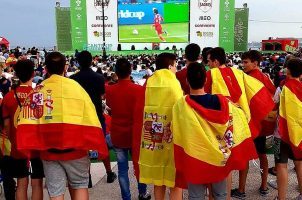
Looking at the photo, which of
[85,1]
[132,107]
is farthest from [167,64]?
[85,1]

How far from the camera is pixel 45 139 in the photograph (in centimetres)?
296

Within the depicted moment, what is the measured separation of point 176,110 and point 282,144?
1519 mm

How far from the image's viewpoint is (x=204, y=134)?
2.87 metres

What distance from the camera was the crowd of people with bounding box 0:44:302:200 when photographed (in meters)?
2.93

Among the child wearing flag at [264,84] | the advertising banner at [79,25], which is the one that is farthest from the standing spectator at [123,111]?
the advertising banner at [79,25]

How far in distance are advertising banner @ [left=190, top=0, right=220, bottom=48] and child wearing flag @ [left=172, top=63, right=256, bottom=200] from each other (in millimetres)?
31906

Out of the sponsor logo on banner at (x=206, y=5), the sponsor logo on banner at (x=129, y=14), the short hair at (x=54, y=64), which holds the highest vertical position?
the sponsor logo on banner at (x=206, y=5)

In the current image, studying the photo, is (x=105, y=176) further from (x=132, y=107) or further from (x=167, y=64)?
(x=167, y=64)

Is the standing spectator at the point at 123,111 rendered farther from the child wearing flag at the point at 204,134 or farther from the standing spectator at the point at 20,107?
the child wearing flag at the point at 204,134

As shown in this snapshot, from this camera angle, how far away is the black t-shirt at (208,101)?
291cm

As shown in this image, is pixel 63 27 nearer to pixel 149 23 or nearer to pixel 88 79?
pixel 149 23

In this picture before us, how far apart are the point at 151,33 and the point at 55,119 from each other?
103 ft

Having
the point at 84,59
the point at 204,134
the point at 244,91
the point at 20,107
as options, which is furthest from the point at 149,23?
the point at 204,134

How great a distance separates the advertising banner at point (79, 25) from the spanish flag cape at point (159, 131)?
31.1 meters
